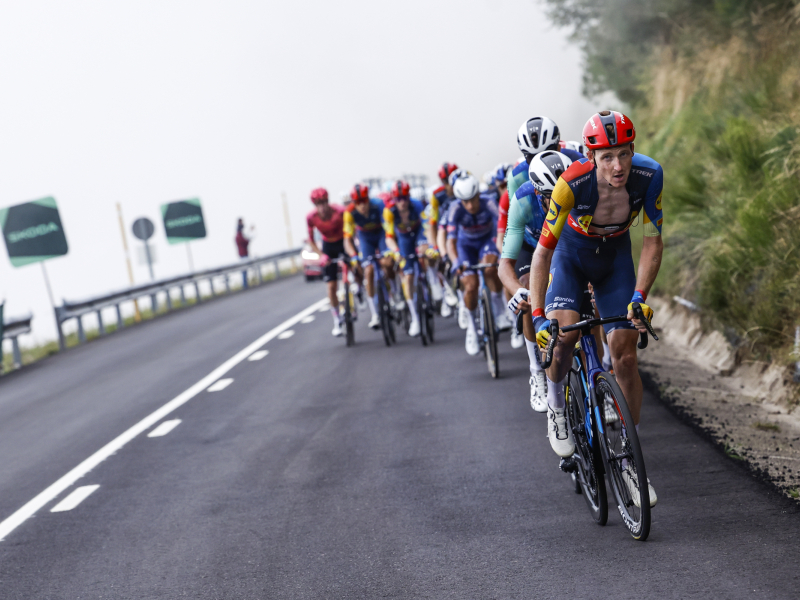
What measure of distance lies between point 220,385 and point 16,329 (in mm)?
7770

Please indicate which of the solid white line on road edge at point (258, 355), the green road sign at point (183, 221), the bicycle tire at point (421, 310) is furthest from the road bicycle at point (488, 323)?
the green road sign at point (183, 221)

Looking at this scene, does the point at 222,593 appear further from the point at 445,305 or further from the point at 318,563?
the point at 445,305

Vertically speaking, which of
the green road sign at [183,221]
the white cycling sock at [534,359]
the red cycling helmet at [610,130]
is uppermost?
the red cycling helmet at [610,130]

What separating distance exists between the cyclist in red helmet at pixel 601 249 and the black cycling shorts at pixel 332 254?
946 centimetres

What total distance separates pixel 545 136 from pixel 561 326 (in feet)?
5.94

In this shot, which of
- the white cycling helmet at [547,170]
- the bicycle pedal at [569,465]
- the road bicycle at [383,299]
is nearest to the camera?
the white cycling helmet at [547,170]

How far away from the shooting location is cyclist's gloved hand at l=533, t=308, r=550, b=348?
5.28m

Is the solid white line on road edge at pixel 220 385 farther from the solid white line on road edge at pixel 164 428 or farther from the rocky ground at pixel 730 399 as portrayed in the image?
the rocky ground at pixel 730 399

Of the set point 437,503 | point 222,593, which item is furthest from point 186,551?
point 437,503

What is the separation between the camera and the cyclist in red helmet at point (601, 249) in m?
5.16

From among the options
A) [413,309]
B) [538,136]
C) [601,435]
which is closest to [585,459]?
[601,435]

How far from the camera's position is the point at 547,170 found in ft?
19.0

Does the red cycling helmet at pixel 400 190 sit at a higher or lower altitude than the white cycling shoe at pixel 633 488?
higher

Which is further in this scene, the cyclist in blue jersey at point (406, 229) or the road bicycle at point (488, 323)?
the cyclist in blue jersey at point (406, 229)
